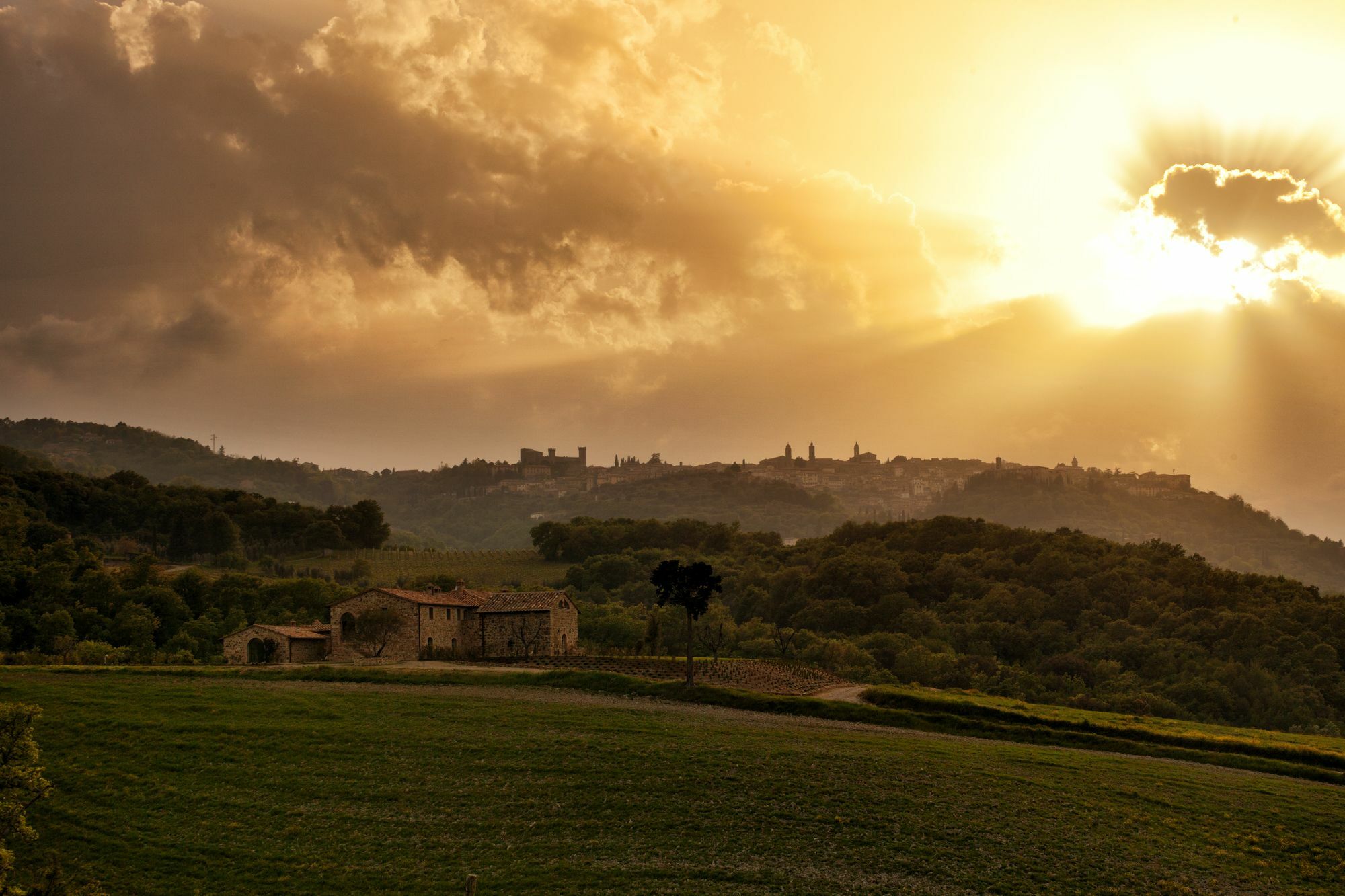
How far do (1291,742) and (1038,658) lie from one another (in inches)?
1533

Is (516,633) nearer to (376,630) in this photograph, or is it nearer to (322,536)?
(376,630)

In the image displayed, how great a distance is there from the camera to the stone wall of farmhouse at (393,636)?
59875mm

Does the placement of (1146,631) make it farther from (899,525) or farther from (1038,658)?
(899,525)

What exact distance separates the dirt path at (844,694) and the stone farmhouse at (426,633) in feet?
51.7

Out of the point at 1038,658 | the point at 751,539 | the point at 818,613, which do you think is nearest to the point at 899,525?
the point at 751,539

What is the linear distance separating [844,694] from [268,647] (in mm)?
29892

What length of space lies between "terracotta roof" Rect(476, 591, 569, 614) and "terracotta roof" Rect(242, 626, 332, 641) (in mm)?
8407

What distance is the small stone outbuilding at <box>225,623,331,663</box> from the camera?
5862 centimetres

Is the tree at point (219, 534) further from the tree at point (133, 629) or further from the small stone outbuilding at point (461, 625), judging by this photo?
the small stone outbuilding at point (461, 625)

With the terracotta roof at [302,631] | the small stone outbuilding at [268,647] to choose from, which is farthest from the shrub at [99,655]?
the terracotta roof at [302,631]

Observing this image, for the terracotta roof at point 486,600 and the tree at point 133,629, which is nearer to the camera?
the terracotta roof at point 486,600

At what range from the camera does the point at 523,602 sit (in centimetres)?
6362

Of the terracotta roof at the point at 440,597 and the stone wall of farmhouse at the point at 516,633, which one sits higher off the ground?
the terracotta roof at the point at 440,597

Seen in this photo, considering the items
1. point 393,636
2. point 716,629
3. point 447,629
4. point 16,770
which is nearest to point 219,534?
→ point 716,629
